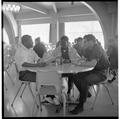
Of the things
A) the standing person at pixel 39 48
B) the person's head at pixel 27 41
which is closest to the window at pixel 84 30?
the standing person at pixel 39 48

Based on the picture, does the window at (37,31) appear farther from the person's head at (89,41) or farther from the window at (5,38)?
the person's head at (89,41)

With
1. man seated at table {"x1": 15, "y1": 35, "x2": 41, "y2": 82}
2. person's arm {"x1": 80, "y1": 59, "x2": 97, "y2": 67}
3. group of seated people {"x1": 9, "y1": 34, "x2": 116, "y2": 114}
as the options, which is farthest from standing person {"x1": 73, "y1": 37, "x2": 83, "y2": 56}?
man seated at table {"x1": 15, "y1": 35, "x2": 41, "y2": 82}

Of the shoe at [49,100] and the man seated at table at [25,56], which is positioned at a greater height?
the man seated at table at [25,56]

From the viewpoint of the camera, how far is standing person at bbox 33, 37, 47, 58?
8.69 ft

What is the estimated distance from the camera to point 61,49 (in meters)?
2.69

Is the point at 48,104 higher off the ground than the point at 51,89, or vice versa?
the point at 51,89

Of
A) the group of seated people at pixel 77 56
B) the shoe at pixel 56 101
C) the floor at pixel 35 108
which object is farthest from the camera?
the shoe at pixel 56 101

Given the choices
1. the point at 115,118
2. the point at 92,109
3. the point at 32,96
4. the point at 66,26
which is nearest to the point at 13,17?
the point at 66,26

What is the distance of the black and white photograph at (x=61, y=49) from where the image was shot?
8.48 feet

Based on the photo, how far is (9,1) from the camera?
2596 mm

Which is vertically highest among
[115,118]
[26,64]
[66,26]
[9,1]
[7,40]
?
[9,1]

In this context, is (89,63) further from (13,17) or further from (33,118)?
(13,17)

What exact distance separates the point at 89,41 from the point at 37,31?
0.72 metres

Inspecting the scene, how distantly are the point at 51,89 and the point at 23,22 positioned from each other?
1025 millimetres
